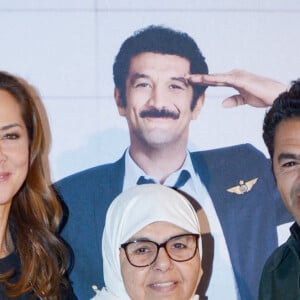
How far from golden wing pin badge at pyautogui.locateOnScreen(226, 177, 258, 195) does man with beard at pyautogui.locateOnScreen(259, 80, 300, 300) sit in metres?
0.22

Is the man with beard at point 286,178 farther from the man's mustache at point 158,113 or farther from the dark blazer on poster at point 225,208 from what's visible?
the man's mustache at point 158,113

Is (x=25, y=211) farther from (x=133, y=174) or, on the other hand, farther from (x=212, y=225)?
(x=212, y=225)

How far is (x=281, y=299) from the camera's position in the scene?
1.74 meters

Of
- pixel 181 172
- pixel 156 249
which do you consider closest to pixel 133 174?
pixel 181 172

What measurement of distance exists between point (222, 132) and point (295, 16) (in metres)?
0.47

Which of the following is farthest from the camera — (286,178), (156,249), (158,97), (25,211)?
(158,97)

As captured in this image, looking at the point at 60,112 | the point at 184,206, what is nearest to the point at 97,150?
the point at 60,112

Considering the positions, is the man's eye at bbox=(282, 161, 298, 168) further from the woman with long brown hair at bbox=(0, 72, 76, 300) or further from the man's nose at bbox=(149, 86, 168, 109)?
the woman with long brown hair at bbox=(0, 72, 76, 300)

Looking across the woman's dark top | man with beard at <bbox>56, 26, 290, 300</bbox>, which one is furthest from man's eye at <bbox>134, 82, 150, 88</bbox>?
the woman's dark top

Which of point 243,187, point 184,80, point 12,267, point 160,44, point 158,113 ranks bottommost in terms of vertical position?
point 12,267

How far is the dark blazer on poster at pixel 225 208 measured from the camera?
2049 mm

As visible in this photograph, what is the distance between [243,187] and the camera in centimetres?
208

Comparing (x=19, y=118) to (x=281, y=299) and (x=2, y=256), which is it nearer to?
(x=2, y=256)

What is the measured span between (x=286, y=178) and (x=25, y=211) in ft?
2.43
